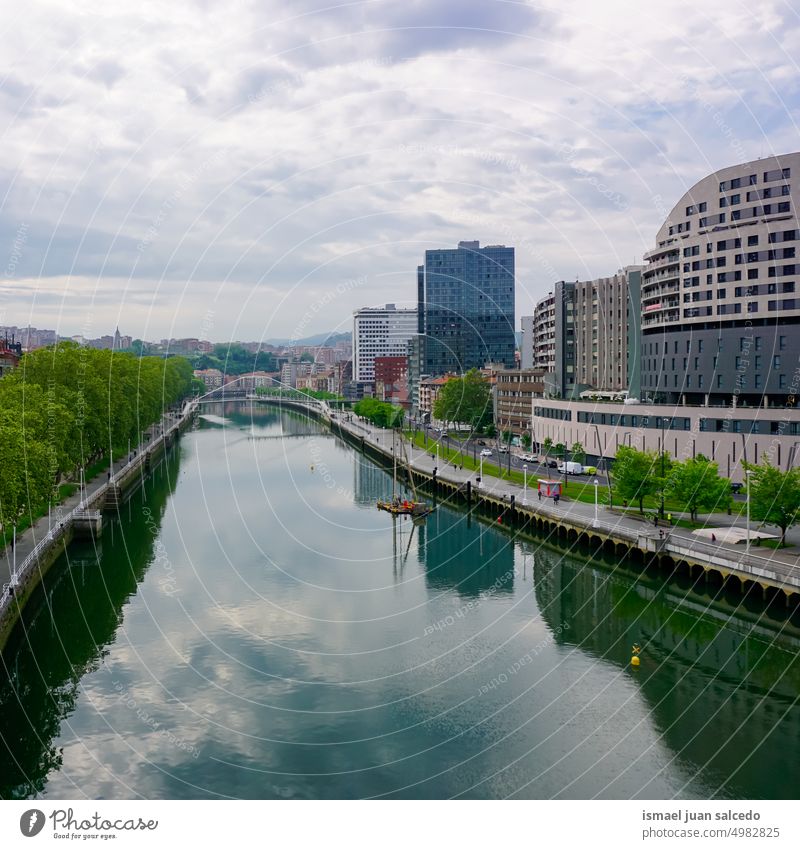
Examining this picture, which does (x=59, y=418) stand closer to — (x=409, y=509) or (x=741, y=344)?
(x=409, y=509)

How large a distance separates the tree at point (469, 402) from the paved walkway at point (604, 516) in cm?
1433

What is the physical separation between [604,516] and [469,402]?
125 feet

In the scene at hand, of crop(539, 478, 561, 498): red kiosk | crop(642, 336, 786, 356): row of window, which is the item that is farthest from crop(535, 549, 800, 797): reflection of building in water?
crop(642, 336, 786, 356): row of window

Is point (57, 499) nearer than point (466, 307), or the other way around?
point (57, 499)

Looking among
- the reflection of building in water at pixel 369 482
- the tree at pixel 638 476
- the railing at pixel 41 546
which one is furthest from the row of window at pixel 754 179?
the railing at pixel 41 546

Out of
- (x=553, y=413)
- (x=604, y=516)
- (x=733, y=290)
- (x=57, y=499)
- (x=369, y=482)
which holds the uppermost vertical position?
(x=733, y=290)

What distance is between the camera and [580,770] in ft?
46.9

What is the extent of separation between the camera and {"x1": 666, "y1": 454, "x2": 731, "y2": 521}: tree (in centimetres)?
2909

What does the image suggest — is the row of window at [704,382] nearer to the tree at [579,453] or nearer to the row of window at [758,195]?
the tree at [579,453]

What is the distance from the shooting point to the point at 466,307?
141500 mm

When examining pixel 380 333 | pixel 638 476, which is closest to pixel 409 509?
pixel 638 476

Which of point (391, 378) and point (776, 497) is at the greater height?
point (391, 378)

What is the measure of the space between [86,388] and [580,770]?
2998 centimetres

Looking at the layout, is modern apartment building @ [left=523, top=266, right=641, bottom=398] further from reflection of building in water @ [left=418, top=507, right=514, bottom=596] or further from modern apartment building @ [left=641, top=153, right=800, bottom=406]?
reflection of building in water @ [left=418, top=507, right=514, bottom=596]
